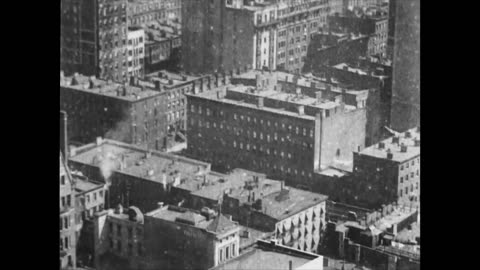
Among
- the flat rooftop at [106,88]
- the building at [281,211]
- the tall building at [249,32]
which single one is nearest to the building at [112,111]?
the flat rooftop at [106,88]

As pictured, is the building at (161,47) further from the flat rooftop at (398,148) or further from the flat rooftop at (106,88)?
the flat rooftop at (398,148)

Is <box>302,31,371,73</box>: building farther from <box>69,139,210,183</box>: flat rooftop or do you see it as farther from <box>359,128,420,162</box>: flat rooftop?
<box>69,139,210,183</box>: flat rooftop

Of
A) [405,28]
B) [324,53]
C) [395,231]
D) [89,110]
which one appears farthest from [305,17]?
[89,110]

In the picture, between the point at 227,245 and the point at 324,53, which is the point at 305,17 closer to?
the point at 324,53

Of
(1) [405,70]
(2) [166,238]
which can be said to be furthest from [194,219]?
(1) [405,70]

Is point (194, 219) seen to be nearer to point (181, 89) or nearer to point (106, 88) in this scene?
point (181, 89)

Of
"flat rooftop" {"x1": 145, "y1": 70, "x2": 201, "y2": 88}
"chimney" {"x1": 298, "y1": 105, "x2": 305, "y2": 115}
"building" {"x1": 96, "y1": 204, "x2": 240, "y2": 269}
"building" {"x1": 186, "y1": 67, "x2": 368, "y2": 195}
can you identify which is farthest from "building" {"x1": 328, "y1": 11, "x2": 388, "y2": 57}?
"building" {"x1": 96, "y1": 204, "x2": 240, "y2": 269}
